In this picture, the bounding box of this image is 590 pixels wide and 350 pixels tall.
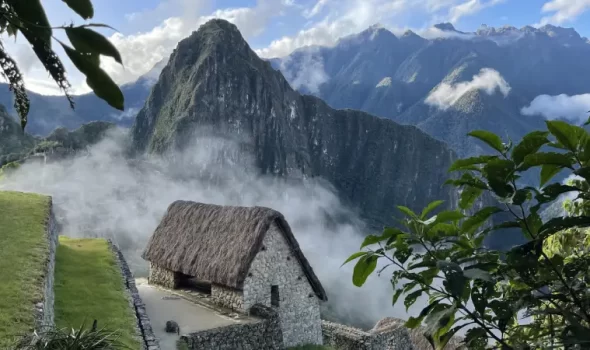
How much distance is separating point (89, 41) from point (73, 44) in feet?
0.10

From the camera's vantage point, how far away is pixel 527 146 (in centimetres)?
134

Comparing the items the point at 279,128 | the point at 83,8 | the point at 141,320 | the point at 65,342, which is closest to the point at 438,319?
the point at 83,8

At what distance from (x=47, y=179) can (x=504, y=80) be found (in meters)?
130

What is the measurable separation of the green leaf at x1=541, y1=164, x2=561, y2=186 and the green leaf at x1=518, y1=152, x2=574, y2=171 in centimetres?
3

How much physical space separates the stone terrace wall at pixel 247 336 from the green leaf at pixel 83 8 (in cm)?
907

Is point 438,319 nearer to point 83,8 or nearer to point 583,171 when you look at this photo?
point 583,171

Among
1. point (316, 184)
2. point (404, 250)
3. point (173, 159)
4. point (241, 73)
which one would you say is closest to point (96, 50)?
point (404, 250)

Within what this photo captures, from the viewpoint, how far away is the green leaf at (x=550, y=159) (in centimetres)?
128

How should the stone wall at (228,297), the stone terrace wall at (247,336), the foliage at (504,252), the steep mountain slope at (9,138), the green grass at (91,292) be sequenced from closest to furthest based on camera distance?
the foliage at (504,252) < the green grass at (91,292) < the stone terrace wall at (247,336) < the stone wall at (228,297) < the steep mountain slope at (9,138)

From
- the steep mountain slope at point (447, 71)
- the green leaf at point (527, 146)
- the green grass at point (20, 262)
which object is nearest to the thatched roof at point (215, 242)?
the green grass at point (20, 262)

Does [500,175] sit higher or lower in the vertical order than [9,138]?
lower

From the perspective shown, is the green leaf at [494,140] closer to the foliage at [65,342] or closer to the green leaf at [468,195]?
the green leaf at [468,195]

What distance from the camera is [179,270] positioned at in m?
13.2

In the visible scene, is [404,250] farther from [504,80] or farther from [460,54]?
[460,54]
